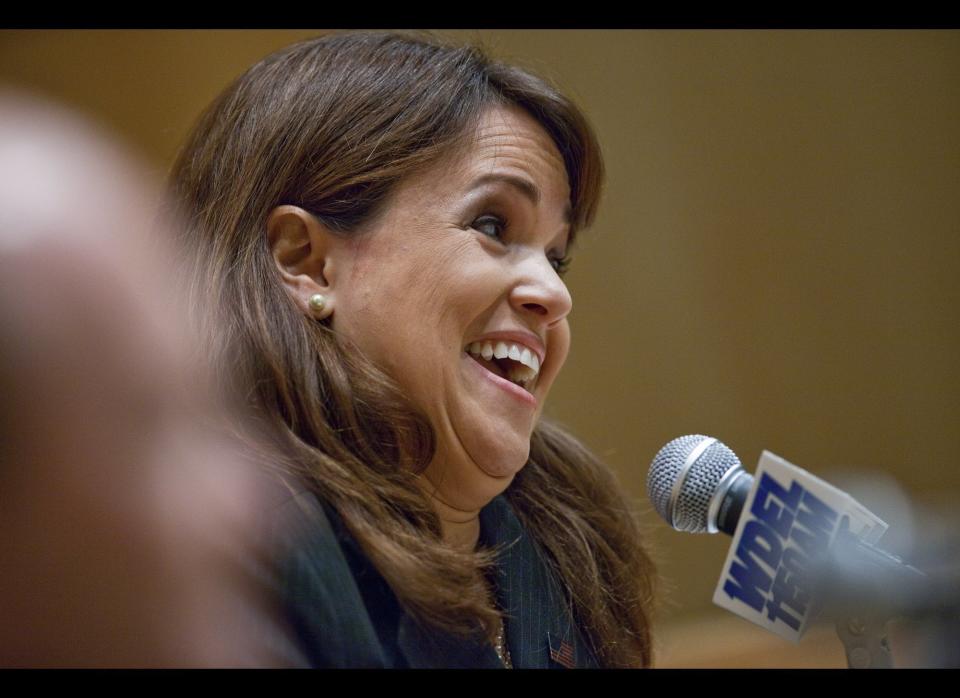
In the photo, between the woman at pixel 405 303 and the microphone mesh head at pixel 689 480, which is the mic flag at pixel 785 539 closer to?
the microphone mesh head at pixel 689 480

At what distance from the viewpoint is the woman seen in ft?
4.07

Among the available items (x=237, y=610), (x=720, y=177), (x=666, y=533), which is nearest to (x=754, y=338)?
(x=720, y=177)

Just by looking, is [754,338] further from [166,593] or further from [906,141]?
[166,593]

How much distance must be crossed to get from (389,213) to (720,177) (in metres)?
1.15

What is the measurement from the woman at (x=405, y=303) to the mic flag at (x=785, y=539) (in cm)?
32

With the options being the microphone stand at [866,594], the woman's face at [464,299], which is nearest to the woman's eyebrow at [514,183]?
the woman's face at [464,299]

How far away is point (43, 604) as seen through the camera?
1009mm

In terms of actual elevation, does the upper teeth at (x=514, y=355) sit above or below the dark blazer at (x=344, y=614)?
above

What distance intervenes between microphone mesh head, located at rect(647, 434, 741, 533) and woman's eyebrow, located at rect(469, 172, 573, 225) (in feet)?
1.27

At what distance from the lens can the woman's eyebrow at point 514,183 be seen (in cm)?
140

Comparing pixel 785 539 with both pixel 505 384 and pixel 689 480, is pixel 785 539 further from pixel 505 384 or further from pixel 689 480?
pixel 505 384

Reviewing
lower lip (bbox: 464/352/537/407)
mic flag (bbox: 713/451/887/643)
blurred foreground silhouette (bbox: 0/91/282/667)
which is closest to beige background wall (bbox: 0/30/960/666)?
lower lip (bbox: 464/352/537/407)

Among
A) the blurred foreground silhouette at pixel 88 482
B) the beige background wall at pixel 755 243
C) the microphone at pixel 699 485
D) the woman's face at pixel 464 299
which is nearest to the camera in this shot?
the blurred foreground silhouette at pixel 88 482

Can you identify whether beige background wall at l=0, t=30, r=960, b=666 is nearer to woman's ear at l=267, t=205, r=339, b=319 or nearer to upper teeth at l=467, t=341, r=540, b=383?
upper teeth at l=467, t=341, r=540, b=383
